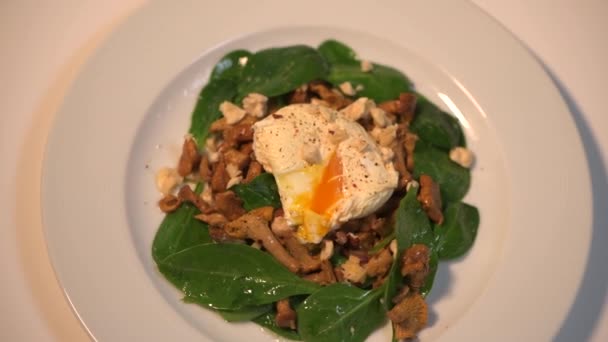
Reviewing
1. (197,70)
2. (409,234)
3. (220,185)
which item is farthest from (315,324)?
(197,70)

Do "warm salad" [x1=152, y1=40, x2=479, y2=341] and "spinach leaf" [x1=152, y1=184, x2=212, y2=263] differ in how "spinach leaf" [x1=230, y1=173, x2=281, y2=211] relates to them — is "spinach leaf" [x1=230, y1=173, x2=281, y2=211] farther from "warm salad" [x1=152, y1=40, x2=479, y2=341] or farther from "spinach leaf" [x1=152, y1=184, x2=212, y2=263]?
"spinach leaf" [x1=152, y1=184, x2=212, y2=263]

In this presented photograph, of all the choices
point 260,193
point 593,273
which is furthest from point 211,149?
point 593,273

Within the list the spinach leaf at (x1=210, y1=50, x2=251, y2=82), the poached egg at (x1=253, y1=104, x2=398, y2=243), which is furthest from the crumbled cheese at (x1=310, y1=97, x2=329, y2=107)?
the spinach leaf at (x1=210, y1=50, x2=251, y2=82)

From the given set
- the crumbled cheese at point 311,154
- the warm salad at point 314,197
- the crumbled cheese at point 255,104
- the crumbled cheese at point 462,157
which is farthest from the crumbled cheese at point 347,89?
the crumbled cheese at point 462,157

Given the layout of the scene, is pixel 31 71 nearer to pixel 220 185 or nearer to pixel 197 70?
pixel 197 70

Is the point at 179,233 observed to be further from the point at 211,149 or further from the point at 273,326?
the point at 273,326

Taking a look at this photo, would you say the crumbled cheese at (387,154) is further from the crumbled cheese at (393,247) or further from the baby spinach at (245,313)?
the baby spinach at (245,313)
